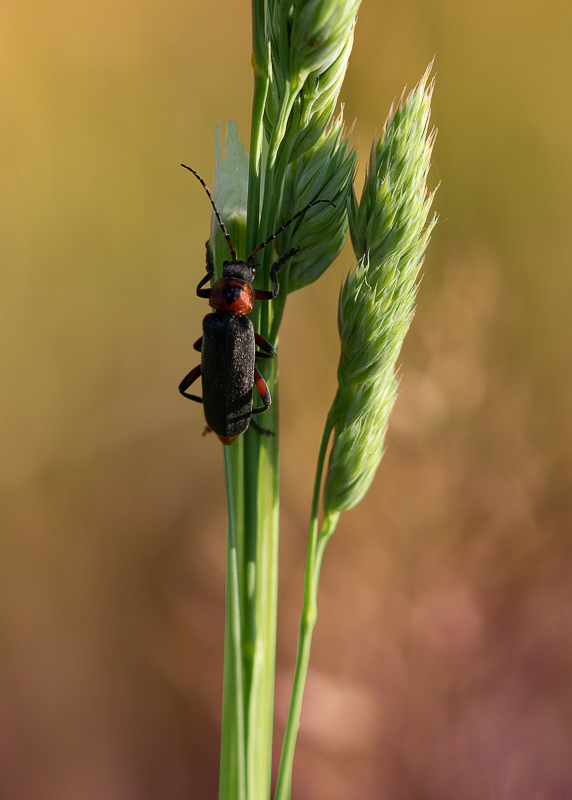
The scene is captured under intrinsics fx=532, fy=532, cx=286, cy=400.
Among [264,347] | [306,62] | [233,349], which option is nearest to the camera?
[306,62]

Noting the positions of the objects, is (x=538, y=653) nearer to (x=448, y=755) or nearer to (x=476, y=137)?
(x=448, y=755)

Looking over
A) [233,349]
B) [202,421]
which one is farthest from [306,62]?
[202,421]

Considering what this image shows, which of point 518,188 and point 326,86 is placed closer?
point 326,86

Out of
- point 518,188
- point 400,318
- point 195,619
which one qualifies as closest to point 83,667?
point 195,619

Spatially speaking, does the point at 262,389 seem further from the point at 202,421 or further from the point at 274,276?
the point at 202,421

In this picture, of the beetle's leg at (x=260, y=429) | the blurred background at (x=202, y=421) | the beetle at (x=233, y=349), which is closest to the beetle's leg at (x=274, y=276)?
the beetle at (x=233, y=349)
